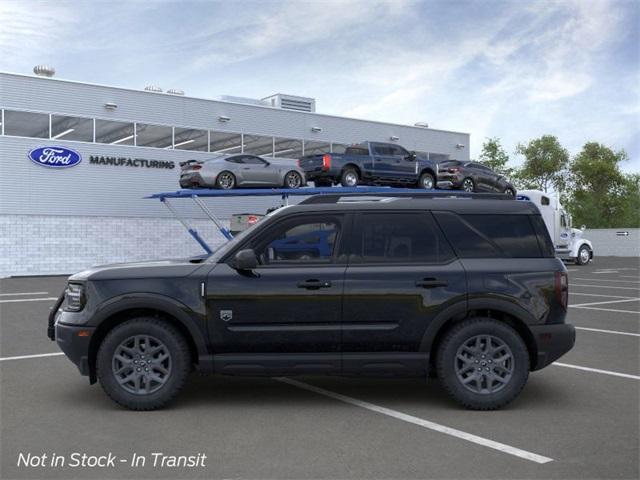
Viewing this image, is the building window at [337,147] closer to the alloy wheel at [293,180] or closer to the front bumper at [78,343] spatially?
the alloy wheel at [293,180]

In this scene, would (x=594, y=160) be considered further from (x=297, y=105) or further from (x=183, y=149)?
(x=183, y=149)

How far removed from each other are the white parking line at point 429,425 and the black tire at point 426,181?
16.7 metres

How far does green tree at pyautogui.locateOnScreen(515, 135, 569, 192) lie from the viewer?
6969 cm

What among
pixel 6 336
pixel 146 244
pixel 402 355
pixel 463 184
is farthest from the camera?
pixel 146 244

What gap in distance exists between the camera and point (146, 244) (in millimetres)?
29328

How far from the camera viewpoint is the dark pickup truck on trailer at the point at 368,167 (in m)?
21.3

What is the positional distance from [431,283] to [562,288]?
116 centimetres

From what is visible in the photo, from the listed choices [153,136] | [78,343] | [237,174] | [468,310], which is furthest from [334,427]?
[153,136]

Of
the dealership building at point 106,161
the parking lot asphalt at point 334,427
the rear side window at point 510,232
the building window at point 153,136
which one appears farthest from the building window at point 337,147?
the rear side window at point 510,232

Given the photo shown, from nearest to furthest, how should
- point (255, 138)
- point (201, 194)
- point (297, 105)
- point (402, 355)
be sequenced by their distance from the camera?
1. point (402, 355)
2. point (201, 194)
3. point (255, 138)
4. point (297, 105)

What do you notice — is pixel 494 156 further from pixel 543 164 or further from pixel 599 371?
pixel 599 371

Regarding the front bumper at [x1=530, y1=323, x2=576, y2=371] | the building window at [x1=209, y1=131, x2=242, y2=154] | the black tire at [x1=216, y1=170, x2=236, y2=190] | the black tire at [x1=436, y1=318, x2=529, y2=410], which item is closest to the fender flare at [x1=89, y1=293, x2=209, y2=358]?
the black tire at [x1=436, y1=318, x2=529, y2=410]

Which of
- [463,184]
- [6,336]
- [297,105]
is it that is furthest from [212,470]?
[297,105]

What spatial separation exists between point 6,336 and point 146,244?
19542mm
